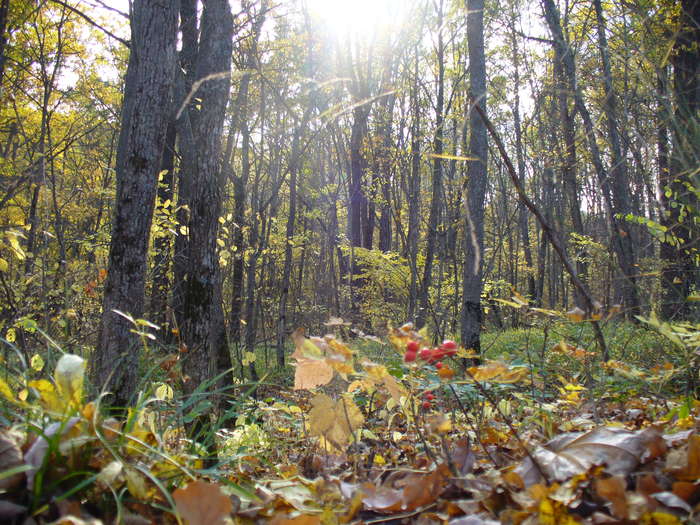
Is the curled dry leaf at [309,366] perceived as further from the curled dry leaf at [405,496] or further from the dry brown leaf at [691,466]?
the dry brown leaf at [691,466]

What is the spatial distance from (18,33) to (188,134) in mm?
8970

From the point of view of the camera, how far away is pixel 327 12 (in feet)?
36.4

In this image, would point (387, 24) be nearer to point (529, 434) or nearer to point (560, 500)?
point (529, 434)

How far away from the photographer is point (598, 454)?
3.78 feet

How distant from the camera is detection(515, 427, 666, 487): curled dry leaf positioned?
112 centimetres

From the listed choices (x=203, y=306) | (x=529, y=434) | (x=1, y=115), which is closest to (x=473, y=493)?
(x=529, y=434)

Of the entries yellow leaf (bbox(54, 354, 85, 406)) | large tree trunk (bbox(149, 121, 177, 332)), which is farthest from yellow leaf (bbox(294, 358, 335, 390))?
large tree trunk (bbox(149, 121, 177, 332))

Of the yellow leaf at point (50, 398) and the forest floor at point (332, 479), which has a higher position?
the yellow leaf at point (50, 398)

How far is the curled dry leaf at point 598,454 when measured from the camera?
1.12 m

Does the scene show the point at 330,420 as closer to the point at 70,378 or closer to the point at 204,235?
the point at 70,378

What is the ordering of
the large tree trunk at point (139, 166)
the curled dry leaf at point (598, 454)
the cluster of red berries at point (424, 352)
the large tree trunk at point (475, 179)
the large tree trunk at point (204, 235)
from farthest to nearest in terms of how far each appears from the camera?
1. the large tree trunk at point (475, 179)
2. the large tree trunk at point (204, 235)
3. the large tree trunk at point (139, 166)
4. the cluster of red berries at point (424, 352)
5. the curled dry leaf at point (598, 454)

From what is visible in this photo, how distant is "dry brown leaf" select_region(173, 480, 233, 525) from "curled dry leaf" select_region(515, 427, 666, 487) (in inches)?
27.5

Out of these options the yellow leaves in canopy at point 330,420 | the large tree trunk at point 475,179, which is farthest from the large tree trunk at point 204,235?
the large tree trunk at point 475,179

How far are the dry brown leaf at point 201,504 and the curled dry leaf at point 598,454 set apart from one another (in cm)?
70
